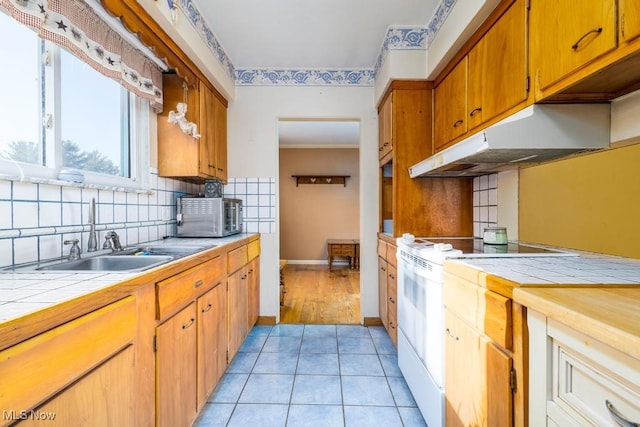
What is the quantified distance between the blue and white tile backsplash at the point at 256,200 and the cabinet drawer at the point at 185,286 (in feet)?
3.84

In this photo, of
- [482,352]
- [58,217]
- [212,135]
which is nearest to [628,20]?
[482,352]

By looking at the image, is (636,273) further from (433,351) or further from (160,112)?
(160,112)

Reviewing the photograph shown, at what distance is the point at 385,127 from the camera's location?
262 centimetres

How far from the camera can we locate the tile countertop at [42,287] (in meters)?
0.65

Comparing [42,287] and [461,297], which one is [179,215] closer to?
[42,287]

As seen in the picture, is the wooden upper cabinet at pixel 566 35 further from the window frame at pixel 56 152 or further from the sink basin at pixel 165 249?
the window frame at pixel 56 152

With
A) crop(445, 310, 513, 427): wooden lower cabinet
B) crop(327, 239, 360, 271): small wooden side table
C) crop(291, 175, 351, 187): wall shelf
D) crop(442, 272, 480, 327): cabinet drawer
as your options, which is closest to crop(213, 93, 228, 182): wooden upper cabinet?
crop(442, 272, 480, 327): cabinet drawer

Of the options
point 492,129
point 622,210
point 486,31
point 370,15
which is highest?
point 370,15

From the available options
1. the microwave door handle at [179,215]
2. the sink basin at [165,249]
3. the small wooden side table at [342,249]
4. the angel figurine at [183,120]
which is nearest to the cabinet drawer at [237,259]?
the sink basin at [165,249]

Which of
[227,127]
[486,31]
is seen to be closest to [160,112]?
[227,127]

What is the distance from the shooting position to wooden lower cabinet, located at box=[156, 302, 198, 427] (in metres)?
1.14

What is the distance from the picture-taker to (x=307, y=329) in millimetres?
2791

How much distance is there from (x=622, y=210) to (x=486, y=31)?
1.05 m

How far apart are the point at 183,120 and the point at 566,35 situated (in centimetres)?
205
